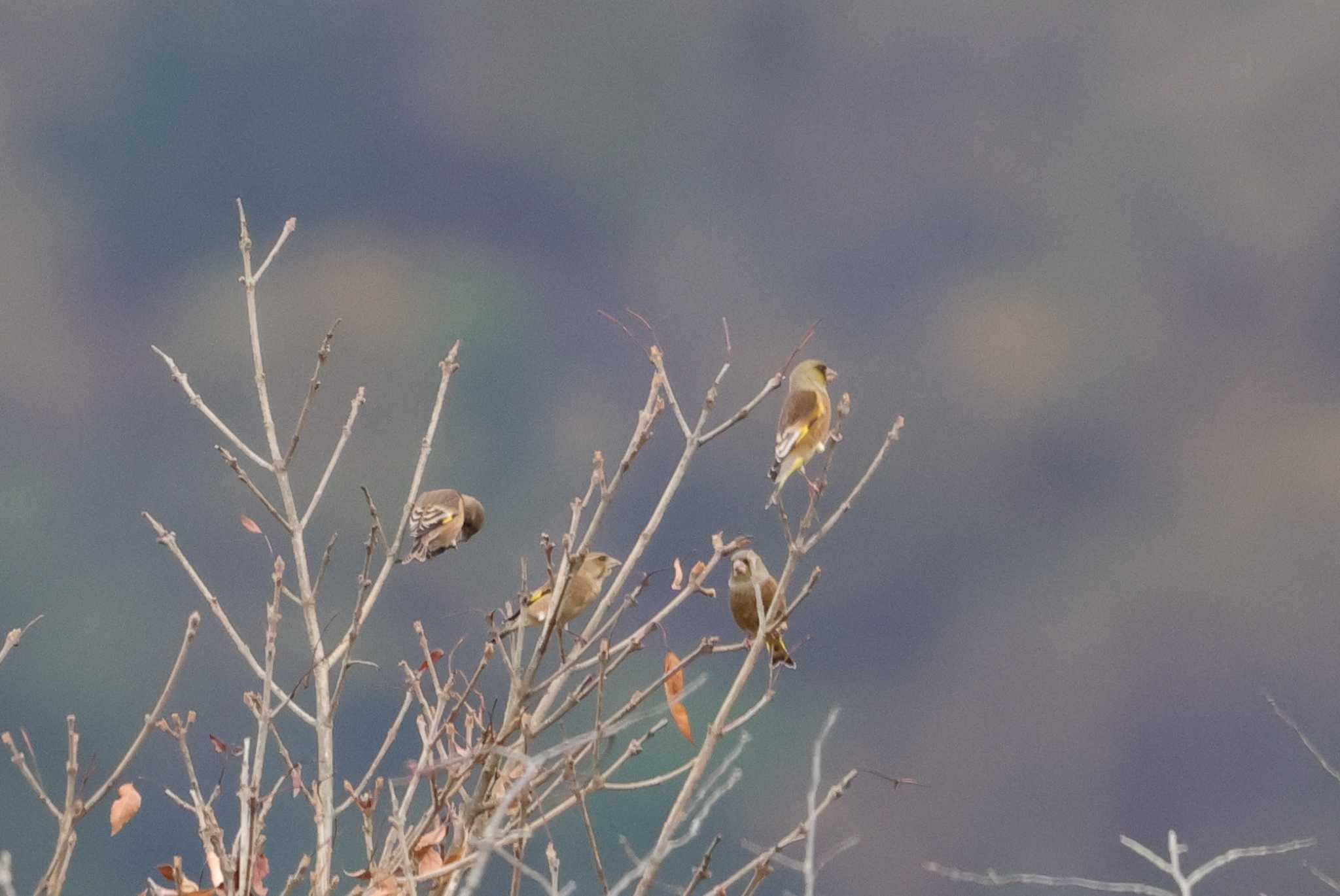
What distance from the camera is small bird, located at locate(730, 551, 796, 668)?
2.73 meters

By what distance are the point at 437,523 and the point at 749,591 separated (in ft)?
2.54

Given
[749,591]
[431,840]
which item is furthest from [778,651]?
[431,840]

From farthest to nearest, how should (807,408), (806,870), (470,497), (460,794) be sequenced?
(470,497), (807,408), (460,794), (806,870)

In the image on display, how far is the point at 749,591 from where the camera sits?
282 centimetres

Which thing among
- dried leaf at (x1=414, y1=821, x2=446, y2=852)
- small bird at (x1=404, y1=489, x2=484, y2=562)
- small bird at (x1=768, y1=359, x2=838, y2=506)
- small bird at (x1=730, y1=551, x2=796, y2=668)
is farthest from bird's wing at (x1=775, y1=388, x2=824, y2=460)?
dried leaf at (x1=414, y1=821, x2=446, y2=852)

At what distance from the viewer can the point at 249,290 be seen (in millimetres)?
2578

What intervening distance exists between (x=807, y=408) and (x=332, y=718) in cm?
127

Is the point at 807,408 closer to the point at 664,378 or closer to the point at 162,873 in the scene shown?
the point at 664,378

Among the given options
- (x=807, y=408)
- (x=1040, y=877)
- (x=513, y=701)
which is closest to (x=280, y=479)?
(x=513, y=701)

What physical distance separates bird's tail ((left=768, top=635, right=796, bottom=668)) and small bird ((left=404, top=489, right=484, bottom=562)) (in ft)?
2.72

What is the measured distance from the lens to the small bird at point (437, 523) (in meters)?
3.06

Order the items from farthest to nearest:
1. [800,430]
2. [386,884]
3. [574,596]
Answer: [800,430]
[574,596]
[386,884]

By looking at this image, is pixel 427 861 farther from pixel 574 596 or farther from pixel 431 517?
pixel 431 517

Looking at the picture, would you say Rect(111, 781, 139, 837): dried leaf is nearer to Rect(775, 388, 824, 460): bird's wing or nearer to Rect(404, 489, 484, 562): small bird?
Rect(404, 489, 484, 562): small bird
